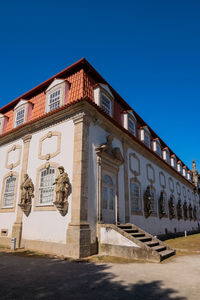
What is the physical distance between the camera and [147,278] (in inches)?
204

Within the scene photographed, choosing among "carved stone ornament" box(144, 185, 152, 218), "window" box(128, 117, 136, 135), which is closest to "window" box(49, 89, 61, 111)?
"window" box(128, 117, 136, 135)

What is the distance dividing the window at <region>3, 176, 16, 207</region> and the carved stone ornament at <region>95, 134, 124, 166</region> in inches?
229

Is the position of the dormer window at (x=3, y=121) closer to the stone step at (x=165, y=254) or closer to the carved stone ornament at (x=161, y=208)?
the stone step at (x=165, y=254)

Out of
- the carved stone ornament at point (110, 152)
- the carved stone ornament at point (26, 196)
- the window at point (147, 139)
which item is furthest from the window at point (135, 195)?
the carved stone ornament at point (26, 196)

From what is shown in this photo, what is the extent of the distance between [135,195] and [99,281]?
881cm

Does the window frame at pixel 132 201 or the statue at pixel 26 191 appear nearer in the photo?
the statue at pixel 26 191

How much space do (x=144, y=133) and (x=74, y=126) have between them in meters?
8.39

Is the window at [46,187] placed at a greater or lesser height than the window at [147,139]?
lesser

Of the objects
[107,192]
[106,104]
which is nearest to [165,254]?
[107,192]

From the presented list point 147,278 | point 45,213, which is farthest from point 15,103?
point 147,278

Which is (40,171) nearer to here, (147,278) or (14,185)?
(14,185)

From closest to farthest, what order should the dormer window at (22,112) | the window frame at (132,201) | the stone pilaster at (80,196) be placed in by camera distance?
the stone pilaster at (80,196) → the window frame at (132,201) → the dormer window at (22,112)

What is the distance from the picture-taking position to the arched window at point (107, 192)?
1023cm

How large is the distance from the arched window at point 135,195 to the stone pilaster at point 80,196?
4863mm
